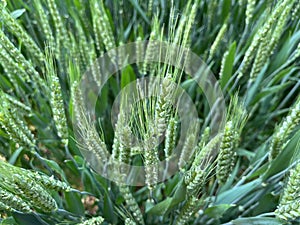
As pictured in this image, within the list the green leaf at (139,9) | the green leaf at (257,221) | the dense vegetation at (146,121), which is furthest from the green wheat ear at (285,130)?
the green leaf at (139,9)

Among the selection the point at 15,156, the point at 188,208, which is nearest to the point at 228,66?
the point at 188,208

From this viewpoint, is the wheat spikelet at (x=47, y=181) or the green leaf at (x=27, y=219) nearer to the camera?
the wheat spikelet at (x=47, y=181)

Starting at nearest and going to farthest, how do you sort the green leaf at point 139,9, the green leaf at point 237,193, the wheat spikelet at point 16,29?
the wheat spikelet at point 16,29, the green leaf at point 237,193, the green leaf at point 139,9

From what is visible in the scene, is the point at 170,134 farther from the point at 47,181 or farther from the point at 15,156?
the point at 15,156

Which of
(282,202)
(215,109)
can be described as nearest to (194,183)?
(282,202)

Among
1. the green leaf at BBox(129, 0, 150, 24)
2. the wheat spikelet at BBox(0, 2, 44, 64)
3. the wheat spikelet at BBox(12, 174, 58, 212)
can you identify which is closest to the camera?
the wheat spikelet at BBox(12, 174, 58, 212)

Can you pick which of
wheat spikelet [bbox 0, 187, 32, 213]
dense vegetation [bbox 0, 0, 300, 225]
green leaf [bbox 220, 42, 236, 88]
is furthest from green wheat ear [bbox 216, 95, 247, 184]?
wheat spikelet [bbox 0, 187, 32, 213]

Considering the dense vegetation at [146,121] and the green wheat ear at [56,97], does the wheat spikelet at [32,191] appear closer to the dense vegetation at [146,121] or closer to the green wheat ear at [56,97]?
the dense vegetation at [146,121]

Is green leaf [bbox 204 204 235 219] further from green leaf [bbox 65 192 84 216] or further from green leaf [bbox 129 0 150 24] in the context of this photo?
green leaf [bbox 129 0 150 24]

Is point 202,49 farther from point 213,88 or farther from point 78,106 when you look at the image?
point 78,106
